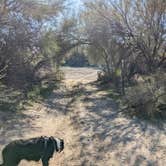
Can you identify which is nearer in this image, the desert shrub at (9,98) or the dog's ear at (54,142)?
the dog's ear at (54,142)

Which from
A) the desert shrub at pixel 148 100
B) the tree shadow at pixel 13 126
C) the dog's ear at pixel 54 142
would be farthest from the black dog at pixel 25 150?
the desert shrub at pixel 148 100

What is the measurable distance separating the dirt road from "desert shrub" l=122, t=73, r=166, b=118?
26.3 inches

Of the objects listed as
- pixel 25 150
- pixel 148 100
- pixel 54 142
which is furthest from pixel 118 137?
pixel 25 150

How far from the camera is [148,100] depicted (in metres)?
19.9

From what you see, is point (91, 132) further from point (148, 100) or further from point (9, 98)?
point (9, 98)

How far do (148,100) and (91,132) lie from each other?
415cm

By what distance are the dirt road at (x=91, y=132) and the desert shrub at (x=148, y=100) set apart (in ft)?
2.19

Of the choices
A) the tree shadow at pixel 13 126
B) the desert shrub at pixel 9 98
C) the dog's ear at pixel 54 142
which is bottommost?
the tree shadow at pixel 13 126

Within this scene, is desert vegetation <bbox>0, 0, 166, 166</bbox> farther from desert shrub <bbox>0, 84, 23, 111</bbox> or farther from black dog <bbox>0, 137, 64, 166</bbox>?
black dog <bbox>0, 137, 64, 166</bbox>

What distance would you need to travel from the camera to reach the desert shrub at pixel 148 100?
64.0 ft

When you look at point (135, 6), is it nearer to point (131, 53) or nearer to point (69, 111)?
point (131, 53)

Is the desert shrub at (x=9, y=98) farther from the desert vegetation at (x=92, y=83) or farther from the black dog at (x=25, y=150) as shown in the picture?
the black dog at (x=25, y=150)

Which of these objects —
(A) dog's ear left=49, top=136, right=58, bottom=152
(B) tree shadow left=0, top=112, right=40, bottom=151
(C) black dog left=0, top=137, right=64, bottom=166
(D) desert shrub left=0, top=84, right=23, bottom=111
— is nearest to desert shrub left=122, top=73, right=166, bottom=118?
(B) tree shadow left=0, top=112, right=40, bottom=151

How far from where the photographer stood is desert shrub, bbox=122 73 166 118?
1950cm
